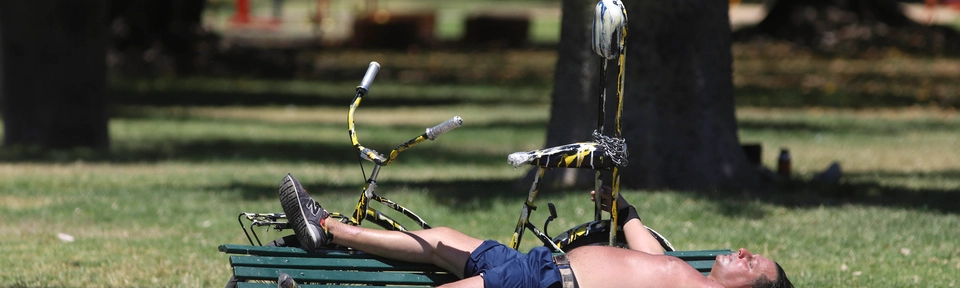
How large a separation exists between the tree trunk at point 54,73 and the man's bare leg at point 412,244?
8.61 metres

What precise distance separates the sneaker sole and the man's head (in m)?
1.67

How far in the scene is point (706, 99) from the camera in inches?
364

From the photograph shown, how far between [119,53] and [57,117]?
10.7 meters

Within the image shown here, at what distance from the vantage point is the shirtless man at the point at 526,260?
5012 mm

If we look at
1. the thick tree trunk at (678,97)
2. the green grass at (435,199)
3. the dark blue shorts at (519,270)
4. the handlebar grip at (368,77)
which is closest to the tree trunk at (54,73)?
the green grass at (435,199)

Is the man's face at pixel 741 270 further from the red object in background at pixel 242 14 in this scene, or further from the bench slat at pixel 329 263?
the red object in background at pixel 242 14

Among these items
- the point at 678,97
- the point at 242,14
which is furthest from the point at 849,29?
the point at 678,97

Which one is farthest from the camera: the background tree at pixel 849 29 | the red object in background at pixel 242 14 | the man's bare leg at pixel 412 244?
the red object in background at pixel 242 14

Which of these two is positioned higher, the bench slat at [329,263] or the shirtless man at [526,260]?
the shirtless man at [526,260]

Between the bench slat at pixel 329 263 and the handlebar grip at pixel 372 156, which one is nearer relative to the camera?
the bench slat at pixel 329 263

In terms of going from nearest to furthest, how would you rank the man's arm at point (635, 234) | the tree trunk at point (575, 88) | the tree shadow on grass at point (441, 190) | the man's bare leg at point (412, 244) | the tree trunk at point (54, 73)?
Answer: the man's bare leg at point (412, 244) < the man's arm at point (635, 234) < the tree shadow on grass at point (441, 190) < the tree trunk at point (575, 88) < the tree trunk at point (54, 73)

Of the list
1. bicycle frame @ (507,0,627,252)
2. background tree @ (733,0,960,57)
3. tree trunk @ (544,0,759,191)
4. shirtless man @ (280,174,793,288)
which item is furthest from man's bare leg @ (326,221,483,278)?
background tree @ (733,0,960,57)

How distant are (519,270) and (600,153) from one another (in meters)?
0.61

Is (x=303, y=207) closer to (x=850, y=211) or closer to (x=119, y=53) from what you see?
(x=850, y=211)
